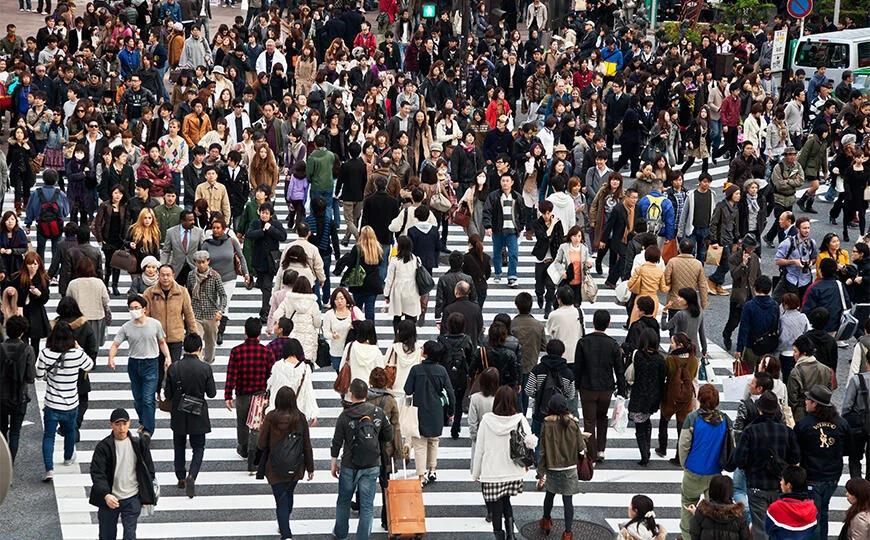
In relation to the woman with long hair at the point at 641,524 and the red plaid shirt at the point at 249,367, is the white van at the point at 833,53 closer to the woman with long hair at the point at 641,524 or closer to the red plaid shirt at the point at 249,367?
the red plaid shirt at the point at 249,367

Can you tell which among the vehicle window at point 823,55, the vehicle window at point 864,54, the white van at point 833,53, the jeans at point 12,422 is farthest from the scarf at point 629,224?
the vehicle window at point 864,54

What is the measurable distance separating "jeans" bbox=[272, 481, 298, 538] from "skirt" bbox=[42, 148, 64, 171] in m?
11.4

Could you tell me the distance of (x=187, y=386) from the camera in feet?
42.6

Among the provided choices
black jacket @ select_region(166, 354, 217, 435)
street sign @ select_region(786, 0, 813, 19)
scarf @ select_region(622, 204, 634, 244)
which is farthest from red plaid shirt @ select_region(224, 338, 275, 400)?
street sign @ select_region(786, 0, 813, 19)

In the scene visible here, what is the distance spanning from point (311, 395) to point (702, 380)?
186 inches

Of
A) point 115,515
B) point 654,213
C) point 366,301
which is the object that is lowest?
point 115,515

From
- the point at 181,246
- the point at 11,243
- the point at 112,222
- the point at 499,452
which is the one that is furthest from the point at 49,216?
the point at 499,452

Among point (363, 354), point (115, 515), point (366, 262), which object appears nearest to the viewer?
point (115, 515)

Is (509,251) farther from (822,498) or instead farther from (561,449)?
(822,498)

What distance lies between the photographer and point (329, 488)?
13.9m

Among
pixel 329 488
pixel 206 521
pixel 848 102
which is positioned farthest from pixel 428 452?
pixel 848 102

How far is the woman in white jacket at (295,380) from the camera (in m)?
12.9

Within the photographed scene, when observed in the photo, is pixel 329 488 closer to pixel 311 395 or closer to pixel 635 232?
pixel 311 395

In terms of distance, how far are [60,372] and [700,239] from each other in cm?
987
